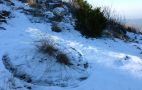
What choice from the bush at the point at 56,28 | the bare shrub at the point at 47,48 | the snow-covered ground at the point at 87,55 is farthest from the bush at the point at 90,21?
the bare shrub at the point at 47,48

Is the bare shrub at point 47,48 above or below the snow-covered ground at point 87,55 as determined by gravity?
above

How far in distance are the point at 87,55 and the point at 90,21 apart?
2341mm

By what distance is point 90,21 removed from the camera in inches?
380

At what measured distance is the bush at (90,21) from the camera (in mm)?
9484

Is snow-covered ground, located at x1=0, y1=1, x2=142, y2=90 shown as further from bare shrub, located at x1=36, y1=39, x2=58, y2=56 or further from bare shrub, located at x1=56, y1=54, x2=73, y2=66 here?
bare shrub, located at x1=56, y1=54, x2=73, y2=66

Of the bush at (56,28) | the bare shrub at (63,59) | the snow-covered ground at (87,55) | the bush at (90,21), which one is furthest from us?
the bush at (90,21)

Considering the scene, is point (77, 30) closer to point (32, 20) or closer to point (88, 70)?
point (32, 20)

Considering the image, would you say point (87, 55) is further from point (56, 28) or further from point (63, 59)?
point (56, 28)

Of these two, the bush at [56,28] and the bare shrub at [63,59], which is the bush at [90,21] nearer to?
the bush at [56,28]

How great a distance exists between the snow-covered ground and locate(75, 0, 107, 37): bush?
28 cm

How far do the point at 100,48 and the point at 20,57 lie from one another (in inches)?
82.7

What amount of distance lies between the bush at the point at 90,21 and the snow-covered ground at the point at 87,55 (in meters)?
0.28

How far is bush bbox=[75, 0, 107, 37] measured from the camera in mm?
9484

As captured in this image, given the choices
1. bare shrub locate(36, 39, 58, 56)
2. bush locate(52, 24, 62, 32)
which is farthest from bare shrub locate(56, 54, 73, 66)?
bush locate(52, 24, 62, 32)
